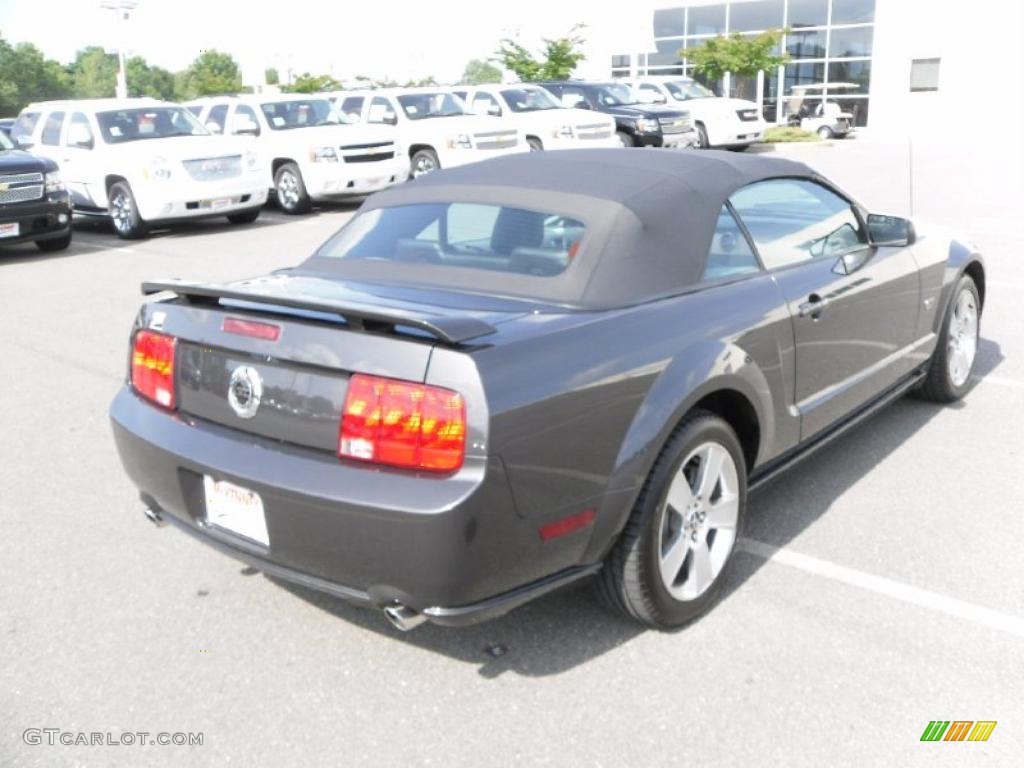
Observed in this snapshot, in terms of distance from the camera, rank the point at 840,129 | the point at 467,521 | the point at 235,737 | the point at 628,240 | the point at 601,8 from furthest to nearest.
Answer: the point at 601,8 < the point at 840,129 < the point at 628,240 < the point at 235,737 < the point at 467,521

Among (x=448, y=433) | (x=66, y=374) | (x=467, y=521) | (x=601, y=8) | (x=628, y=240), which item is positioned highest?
(x=601, y=8)

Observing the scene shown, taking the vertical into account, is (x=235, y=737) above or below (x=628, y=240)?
below

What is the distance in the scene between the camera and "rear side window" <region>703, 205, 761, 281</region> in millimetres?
3932

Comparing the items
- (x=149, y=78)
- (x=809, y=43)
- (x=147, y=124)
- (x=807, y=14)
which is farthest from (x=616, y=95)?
(x=149, y=78)

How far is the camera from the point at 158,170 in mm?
14133

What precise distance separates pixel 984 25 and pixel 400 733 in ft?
135

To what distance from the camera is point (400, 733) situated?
3062 millimetres

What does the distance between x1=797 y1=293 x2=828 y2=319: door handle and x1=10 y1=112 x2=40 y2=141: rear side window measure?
15065 mm

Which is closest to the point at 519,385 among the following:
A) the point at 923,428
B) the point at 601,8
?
the point at 923,428

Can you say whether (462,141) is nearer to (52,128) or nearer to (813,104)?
(52,128)

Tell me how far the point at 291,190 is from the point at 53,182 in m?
4.51

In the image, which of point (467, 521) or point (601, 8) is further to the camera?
point (601, 8)

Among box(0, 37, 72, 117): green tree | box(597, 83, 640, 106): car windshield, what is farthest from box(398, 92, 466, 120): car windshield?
box(0, 37, 72, 117): green tree

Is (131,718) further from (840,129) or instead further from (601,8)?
(601,8)
